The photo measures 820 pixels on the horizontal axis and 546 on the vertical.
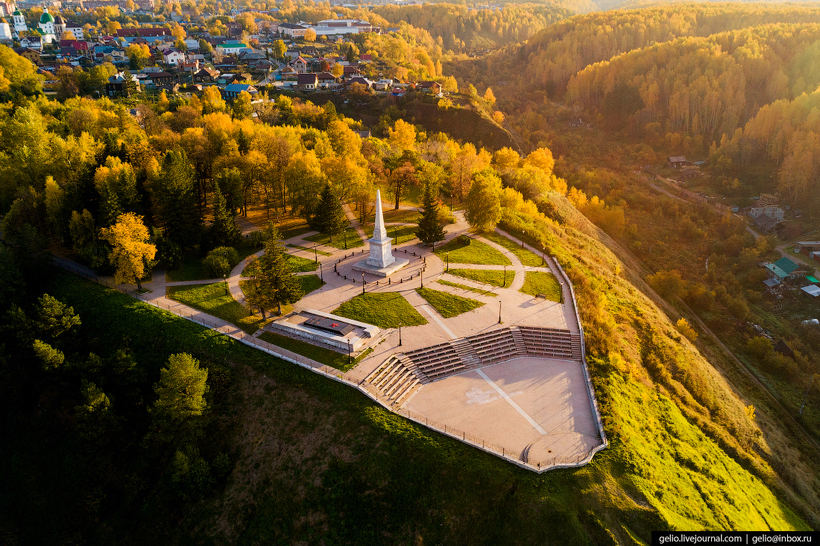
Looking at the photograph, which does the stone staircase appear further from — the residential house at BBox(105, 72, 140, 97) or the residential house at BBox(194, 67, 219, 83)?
the residential house at BBox(194, 67, 219, 83)

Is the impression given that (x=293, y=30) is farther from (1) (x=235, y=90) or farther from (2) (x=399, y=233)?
(2) (x=399, y=233)

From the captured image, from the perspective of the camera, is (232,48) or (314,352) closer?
(314,352)

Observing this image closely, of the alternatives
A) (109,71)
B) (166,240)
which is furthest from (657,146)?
(109,71)

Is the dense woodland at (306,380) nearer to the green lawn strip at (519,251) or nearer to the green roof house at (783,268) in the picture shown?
the green lawn strip at (519,251)

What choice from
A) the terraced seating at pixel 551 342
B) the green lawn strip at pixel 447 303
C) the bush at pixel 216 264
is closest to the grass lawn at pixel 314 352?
the green lawn strip at pixel 447 303

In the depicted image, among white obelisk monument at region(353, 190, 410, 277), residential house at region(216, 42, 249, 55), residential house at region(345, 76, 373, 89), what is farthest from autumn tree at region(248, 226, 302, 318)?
residential house at region(216, 42, 249, 55)

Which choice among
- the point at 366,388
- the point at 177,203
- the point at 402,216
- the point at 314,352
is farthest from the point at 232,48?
the point at 366,388
